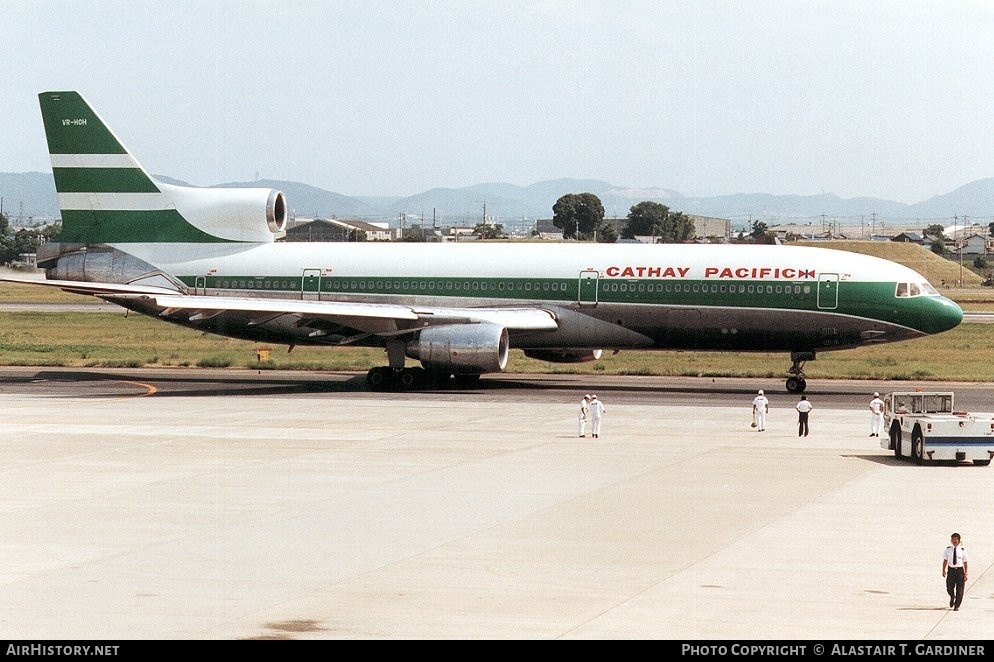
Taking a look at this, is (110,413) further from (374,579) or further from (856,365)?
(856,365)

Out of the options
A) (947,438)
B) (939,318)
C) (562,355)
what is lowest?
(947,438)

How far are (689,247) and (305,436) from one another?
58.5 ft

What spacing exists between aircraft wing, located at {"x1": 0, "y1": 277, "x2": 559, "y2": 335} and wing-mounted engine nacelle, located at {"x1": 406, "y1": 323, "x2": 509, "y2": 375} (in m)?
0.71

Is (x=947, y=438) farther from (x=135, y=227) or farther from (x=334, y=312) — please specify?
(x=135, y=227)

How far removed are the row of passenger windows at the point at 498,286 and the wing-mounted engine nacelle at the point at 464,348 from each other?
251 centimetres

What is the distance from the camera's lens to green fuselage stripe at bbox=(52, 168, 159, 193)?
51719mm

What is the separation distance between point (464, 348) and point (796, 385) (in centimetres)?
1158

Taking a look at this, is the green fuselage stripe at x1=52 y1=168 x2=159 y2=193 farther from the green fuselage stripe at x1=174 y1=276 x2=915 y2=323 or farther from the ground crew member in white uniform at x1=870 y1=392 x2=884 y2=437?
the ground crew member in white uniform at x1=870 y1=392 x2=884 y2=437

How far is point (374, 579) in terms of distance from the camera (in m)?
19.5

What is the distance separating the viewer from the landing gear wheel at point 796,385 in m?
47.7

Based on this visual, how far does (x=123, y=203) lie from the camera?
51688 mm

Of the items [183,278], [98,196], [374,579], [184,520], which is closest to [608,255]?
[183,278]

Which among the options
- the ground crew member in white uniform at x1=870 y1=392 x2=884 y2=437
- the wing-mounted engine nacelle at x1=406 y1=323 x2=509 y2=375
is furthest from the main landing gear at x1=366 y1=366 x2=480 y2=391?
the ground crew member in white uniform at x1=870 y1=392 x2=884 y2=437

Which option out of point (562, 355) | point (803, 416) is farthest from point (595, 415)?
point (562, 355)
